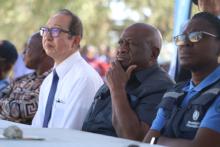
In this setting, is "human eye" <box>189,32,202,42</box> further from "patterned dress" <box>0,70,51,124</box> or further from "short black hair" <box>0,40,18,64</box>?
"short black hair" <box>0,40,18,64</box>

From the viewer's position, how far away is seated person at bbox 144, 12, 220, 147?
3.73 meters

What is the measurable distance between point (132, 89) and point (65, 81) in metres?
0.90

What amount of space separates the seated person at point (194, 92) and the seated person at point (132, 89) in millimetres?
302

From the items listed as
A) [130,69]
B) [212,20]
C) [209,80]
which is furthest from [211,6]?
[209,80]

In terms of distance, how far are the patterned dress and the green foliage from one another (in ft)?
34.0

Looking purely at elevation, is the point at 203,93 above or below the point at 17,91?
above

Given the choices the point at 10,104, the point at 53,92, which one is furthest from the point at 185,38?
the point at 10,104

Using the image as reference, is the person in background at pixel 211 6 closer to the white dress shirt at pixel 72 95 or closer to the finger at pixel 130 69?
the finger at pixel 130 69

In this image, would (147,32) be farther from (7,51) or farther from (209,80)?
(7,51)

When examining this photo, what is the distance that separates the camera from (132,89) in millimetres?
4652

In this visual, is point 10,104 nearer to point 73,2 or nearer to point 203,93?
point 203,93

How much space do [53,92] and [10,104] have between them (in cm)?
63

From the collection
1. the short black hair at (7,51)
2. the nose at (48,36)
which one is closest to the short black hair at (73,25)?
the nose at (48,36)

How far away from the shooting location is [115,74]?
15.2 feet
